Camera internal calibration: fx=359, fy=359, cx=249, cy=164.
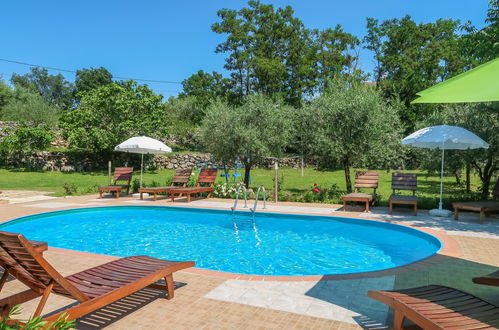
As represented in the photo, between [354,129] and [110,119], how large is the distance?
60.9ft

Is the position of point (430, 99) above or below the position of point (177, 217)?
above

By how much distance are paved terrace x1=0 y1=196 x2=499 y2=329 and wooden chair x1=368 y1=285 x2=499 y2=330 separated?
417 millimetres

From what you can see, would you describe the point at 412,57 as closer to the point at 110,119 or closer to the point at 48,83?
the point at 110,119

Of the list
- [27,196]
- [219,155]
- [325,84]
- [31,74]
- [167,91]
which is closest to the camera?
[27,196]

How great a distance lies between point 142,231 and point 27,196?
23.4 ft

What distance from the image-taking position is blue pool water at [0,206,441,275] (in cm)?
685

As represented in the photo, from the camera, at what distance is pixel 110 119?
25.6 meters

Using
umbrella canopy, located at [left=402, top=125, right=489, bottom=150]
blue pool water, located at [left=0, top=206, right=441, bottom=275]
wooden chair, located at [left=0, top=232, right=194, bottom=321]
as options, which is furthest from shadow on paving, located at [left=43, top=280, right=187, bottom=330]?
umbrella canopy, located at [left=402, top=125, right=489, bottom=150]

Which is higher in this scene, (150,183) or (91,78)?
(91,78)

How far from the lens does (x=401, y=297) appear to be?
3195 mm

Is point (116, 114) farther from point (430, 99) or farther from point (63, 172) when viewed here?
point (430, 99)

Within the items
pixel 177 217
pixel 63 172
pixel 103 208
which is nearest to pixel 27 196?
pixel 103 208

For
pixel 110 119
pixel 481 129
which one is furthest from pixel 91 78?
pixel 481 129

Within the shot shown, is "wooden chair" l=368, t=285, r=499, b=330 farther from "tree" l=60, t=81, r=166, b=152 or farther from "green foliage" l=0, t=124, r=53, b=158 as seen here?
"green foliage" l=0, t=124, r=53, b=158
